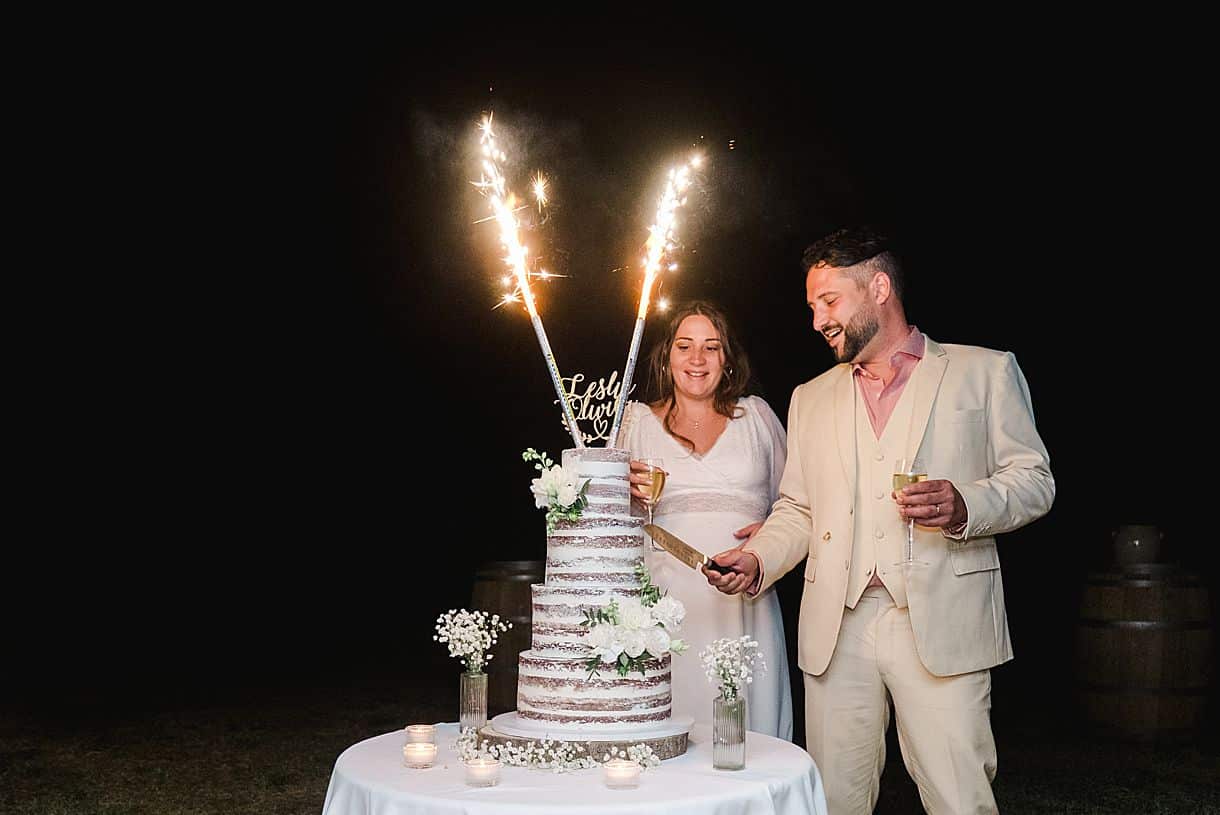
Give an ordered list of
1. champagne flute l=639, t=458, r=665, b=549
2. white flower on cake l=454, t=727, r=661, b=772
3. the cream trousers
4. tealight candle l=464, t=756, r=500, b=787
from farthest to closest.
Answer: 1. champagne flute l=639, t=458, r=665, b=549
2. the cream trousers
3. white flower on cake l=454, t=727, r=661, b=772
4. tealight candle l=464, t=756, r=500, b=787

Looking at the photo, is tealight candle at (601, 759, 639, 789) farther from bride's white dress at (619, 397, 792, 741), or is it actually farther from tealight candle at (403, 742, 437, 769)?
bride's white dress at (619, 397, 792, 741)

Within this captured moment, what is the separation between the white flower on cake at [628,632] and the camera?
8.13ft

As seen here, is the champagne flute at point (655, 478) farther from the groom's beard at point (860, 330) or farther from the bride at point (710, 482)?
the groom's beard at point (860, 330)

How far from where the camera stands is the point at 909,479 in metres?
2.80

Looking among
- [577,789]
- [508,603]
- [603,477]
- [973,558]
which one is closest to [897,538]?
[973,558]

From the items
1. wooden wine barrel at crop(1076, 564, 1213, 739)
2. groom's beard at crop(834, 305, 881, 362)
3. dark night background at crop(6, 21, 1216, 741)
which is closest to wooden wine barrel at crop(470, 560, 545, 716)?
dark night background at crop(6, 21, 1216, 741)

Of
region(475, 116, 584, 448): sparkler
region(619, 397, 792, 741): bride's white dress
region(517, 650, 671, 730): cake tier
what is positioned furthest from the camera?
region(619, 397, 792, 741): bride's white dress

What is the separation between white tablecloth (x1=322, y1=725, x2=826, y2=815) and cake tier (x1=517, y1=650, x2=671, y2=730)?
0.12 m

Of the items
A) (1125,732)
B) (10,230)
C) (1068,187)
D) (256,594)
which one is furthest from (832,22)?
(256,594)

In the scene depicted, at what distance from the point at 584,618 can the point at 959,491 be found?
3.03ft

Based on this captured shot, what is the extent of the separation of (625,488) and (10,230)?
641 centimetres

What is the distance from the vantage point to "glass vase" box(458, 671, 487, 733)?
267 centimetres

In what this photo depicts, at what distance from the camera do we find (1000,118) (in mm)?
6727

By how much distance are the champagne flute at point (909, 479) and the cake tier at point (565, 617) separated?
2.12ft
